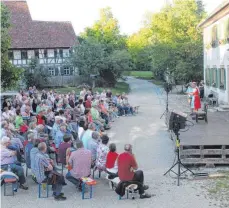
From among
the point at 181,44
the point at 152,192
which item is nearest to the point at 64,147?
the point at 152,192

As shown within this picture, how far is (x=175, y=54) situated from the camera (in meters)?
38.2

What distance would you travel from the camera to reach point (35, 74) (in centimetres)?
4038

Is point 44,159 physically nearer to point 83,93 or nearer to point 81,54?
point 83,93

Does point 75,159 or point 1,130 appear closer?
point 75,159

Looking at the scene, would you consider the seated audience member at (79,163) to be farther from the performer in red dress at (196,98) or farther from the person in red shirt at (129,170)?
the performer in red dress at (196,98)

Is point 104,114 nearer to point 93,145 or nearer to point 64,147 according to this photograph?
point 93,145

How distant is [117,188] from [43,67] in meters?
34.0

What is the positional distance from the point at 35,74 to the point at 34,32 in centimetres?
694

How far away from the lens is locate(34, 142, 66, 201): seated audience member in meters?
8.82

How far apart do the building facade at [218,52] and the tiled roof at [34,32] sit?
20721 millimetres

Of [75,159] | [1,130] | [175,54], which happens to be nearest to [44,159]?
[75,159]

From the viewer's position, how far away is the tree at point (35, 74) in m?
40.4

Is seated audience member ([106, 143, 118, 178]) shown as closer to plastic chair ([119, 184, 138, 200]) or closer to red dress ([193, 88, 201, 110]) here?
plastic chair ([119, 184, 138, 200])

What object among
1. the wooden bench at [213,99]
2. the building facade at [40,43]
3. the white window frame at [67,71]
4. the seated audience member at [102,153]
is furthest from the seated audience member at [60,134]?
the white window frame at [67,71]
